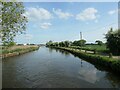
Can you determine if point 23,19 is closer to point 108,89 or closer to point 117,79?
point 108,89

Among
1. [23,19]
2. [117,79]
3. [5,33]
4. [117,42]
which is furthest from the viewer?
[117,42]

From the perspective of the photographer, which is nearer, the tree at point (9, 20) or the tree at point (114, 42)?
the tree at point (9, 20)

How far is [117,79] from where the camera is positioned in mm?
17688

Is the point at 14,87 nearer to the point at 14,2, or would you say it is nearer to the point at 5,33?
the point at 5,33

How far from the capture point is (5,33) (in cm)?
965

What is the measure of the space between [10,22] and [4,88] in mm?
7292

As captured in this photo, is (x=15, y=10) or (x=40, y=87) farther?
(x=40, y=87)

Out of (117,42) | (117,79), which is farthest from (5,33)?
(117,42)

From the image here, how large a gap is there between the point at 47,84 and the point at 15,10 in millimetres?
8345

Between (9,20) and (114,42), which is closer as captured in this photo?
A: (9,20)

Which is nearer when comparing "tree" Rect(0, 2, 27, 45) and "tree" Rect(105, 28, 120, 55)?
"tree" Rect(0, 2, 27, 45)

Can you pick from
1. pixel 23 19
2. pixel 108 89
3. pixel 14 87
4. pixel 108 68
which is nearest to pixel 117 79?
pixel 108 89

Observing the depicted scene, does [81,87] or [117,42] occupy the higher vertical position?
[117,42]

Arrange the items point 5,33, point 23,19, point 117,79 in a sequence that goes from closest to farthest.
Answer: point 5,33 < point 23,19 < point 117,79
